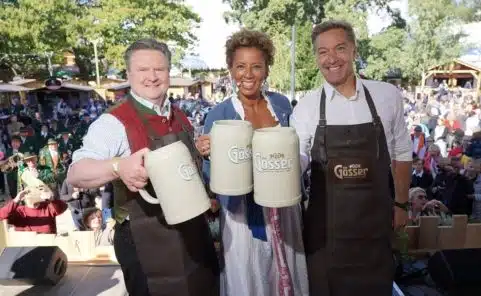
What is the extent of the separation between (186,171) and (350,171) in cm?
61

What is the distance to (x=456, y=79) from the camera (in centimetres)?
2338

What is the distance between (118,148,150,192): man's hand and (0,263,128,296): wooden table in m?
1.56

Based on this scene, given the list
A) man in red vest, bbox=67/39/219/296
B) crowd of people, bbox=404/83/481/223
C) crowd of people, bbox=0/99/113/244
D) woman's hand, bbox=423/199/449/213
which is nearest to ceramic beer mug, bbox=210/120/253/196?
man in red vest, bbox=67/39/219/296

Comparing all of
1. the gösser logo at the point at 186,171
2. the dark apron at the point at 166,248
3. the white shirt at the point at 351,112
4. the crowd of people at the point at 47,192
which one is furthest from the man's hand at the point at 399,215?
the crowd of people at the point at 47,192

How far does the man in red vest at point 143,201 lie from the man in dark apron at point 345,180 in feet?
1.40

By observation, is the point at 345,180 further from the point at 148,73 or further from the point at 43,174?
the point at 43,174

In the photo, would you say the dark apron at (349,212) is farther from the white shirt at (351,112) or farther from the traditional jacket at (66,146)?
the traditional jacket at (66,146)

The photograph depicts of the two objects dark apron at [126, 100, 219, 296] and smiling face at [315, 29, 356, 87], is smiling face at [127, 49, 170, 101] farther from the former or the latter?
smiling face at [315, 29, 356, 87]

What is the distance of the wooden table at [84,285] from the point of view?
7.84 feet

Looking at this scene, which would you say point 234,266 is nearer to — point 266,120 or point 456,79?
point 266,120

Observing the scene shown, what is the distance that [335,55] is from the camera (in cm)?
146

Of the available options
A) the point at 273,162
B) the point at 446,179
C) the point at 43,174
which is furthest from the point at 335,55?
the point at 43,174

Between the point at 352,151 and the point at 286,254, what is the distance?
1.51 ft

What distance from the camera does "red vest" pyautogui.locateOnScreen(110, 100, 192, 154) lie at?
1286mm
